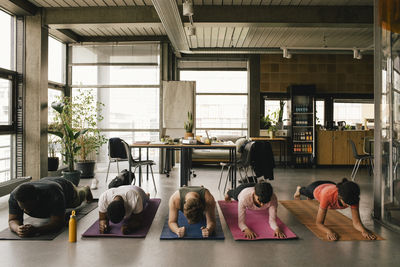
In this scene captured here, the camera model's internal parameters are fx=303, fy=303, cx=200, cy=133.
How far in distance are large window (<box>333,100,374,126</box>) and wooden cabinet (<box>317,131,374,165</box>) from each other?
0.78 metres

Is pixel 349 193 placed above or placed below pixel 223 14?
below

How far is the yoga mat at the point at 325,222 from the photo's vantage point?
303 centimetres

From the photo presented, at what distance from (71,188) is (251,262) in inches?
93.4

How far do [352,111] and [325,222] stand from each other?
6.35 meters

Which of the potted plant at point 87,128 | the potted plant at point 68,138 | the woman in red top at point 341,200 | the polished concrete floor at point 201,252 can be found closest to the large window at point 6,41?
the potted plant at point 68,138

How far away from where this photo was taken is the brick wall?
28.1 ft

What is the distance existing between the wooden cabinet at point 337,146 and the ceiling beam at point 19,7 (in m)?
7.18

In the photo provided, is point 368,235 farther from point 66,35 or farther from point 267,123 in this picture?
point 66,35

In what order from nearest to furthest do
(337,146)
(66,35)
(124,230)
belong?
(124,230) < (66,35) < (337,146)

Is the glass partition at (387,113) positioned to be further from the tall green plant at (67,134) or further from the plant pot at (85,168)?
the plant pot at (85,168)

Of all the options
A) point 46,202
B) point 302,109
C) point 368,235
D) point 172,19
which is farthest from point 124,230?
point 302,109

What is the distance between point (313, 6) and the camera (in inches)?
218

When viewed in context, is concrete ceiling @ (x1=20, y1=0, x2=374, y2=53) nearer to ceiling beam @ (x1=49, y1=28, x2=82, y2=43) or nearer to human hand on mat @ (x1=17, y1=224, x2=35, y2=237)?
ceiling beam @ (x1=49, y1=28, x2=82, y2=43)

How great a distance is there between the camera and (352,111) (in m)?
8.80
